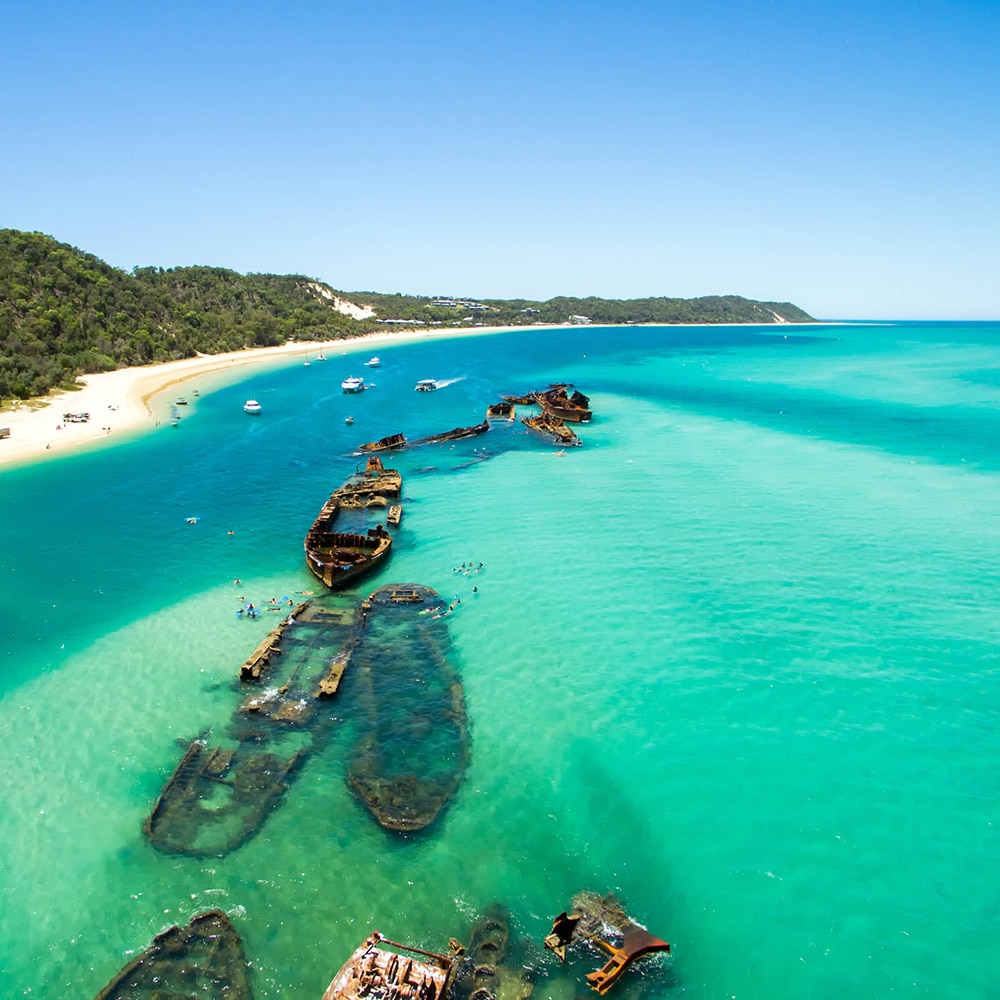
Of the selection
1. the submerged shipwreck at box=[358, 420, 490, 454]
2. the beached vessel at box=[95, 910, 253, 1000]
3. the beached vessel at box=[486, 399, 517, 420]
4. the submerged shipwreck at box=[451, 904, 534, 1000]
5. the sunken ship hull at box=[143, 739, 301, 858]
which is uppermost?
the beached vessel at box=[486, 399, 517, 420]

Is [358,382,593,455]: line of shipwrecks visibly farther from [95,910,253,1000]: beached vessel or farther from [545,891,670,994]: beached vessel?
[545,891,670,994]: beached vessel

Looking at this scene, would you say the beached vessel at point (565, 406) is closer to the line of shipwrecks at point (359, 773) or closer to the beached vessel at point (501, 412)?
the beached vessel at point (501, 412)

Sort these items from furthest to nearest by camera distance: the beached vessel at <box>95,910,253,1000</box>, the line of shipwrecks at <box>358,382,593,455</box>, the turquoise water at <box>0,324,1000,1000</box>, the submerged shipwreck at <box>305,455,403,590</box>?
the line of shipwrecks at <box>358,382,593,455</box> → the submerged shipwreck at <box>305,455,403,590</box> → the turquoise water at <box>0,324,1000,1000</box> → the beached vessel at <box>95,910,253,1000</box>

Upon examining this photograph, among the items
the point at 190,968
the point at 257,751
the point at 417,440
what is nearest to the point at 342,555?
the point at 257,751

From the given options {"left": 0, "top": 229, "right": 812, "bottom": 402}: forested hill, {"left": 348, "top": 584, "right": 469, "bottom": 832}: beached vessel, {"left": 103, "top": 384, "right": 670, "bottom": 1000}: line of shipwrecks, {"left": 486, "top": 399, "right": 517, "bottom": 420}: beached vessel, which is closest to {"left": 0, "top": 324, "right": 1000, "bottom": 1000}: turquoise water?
{"left": 103, "top": 384, "right": 670, "bottom": 1000}: line of shipwrecks

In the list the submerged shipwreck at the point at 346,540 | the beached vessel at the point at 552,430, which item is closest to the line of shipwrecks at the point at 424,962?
the submerged shipwreck at the point at 346,540

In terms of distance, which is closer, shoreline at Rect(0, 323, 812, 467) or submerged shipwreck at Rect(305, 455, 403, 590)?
submerged shipwreck at Rect(305, 455, 403, 590)

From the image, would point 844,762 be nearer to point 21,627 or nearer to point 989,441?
point 21,627
